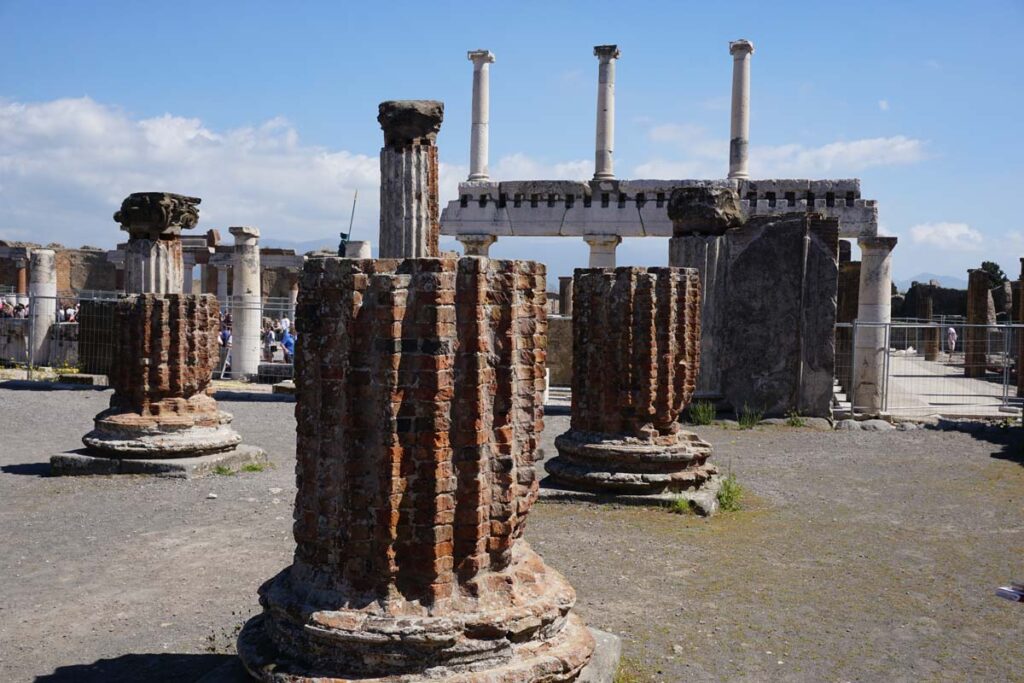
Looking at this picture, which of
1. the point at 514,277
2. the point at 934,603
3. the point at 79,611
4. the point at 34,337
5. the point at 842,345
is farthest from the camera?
the point at 34,337

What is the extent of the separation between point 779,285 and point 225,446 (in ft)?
27.7

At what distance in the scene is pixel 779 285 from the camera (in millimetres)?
13961

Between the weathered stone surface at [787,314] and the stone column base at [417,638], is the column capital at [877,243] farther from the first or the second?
the stone column base at [417,638]

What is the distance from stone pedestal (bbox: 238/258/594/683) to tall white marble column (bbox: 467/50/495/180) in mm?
20143

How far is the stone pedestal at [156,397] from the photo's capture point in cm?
944

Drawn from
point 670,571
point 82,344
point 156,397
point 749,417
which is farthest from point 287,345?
point 670,571

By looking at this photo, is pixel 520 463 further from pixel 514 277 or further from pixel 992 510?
pixel 992 510

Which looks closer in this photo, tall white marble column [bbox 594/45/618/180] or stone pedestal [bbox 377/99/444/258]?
stone pedestal [bbox 377/99/444/258]

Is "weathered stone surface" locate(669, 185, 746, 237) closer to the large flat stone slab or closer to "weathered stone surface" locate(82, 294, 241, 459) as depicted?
"weathered stone surface" locate(82, 294, 241, 459)

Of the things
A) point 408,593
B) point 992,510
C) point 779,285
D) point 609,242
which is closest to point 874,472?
point 992,510

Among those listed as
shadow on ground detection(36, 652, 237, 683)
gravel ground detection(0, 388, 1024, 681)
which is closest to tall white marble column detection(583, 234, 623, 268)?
gravel ground detection(0, 388, 1024, 681)

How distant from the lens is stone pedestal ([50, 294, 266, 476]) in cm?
944

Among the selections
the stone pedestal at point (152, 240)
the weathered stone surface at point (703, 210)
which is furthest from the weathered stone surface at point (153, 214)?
the weathered stone surface at point (703, 210)

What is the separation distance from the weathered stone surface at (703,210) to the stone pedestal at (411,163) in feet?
28.7
